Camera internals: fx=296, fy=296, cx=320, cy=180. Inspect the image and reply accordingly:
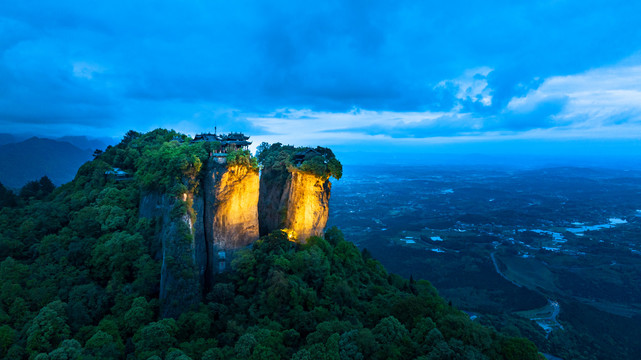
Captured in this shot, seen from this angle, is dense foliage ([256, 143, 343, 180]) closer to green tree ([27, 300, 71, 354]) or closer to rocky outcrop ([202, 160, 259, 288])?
rocky outcrop ([202, 160, 259, 288])

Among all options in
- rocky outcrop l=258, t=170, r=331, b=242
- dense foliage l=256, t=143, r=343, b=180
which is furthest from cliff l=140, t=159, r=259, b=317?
dense foliage l=256, t=143, r=343, b=180

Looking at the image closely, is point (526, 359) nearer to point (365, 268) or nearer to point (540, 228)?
point (365, 268)

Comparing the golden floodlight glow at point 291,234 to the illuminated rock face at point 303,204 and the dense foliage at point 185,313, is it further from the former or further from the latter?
the dense foliage at point 185,313

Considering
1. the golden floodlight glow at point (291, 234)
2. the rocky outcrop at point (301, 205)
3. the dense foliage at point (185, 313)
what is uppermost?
the rocky outcrop at point (301, 205)

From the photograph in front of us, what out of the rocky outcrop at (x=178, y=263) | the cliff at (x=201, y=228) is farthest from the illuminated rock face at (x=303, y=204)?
the rocky outcrop at (x=178, y=263)

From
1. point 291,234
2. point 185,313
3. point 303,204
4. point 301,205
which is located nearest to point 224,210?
point 291,234
